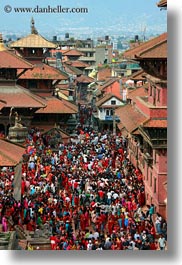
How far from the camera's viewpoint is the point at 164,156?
16.2 m

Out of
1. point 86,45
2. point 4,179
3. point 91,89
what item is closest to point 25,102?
point 4,179

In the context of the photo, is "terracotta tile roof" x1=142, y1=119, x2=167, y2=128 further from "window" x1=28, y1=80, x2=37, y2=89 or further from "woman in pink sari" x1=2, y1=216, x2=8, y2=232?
"window" x1=28, y1=80, x2=37, y2=89

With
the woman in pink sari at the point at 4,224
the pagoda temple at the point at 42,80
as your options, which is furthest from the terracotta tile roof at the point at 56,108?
the woman in pink sari at the point at 4,224

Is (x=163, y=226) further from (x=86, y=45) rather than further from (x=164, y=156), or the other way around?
(x=86, y=45)

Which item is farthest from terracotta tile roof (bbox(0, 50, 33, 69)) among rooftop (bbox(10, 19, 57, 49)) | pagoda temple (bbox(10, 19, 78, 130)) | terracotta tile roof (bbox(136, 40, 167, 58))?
terracotta tile roof (bbox(136, 40, 167, 58))

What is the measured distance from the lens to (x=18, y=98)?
24.5m

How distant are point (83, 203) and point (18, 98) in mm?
8622

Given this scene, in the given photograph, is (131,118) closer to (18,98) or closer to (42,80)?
(18,98)

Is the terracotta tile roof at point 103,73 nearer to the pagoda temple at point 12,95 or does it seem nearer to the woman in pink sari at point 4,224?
the pagoda temple at point 12,95

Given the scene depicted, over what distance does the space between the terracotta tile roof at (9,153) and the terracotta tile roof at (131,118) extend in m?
4.39

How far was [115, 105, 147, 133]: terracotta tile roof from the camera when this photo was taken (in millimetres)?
18323

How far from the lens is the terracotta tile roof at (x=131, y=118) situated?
60.1 ft

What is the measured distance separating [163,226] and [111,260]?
10.2ft

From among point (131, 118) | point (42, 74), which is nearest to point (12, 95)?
point (42, 74)
